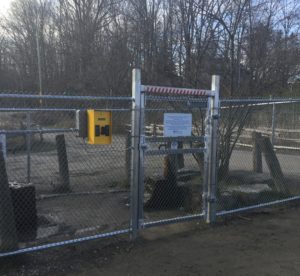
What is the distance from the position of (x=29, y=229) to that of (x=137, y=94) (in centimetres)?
→ 248

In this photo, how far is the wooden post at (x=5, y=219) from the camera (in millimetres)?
4848

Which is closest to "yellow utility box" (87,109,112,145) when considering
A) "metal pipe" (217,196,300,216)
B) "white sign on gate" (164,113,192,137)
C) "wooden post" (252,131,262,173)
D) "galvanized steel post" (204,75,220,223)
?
"white sign on gate" (164,113,192,137)

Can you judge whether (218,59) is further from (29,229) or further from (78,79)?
(78,79)

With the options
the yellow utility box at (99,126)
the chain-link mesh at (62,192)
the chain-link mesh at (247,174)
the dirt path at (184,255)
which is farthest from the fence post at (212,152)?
the yellow utility box at (99,126)

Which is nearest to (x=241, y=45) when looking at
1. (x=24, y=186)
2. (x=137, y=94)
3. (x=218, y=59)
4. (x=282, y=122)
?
(x=218, y=59)

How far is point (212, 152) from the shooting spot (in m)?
6.69

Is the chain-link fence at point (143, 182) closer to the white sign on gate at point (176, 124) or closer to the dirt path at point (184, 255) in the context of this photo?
the white sign on gate at point (176, 124)

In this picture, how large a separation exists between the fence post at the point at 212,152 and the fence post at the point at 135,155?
1309 mm

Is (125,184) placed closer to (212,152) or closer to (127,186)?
(127,186)

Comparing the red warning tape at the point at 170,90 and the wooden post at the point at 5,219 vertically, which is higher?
the red warning tape at the point at 170,90

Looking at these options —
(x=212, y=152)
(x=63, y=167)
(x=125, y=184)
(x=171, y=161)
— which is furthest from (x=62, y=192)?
(x=212, y=152)

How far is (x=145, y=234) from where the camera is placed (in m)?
6.21

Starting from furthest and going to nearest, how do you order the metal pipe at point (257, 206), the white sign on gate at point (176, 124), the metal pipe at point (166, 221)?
the metal pipe at point (257, 206) < the white sign on gate at point (176, 124) < the metal pipe at point (166, 221)

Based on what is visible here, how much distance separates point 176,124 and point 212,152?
0.80 m
